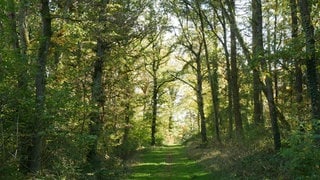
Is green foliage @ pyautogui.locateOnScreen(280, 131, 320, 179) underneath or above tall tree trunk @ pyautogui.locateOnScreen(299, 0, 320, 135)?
underneath

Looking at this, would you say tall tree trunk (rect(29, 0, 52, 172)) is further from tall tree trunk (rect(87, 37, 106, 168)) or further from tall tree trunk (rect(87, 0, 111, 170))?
tall tree trunk (rect(87, 37, 106, 168))

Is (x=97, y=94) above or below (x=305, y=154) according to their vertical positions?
above

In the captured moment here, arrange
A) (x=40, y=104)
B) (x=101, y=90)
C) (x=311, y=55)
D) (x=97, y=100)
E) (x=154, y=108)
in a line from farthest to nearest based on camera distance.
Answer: (x=154, y=108)
(x=101, y=90)
(x=97, y=100)
(x=311, y=55)
(x=40, y=104)

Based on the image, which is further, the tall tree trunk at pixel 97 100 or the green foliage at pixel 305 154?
the tall tree trunk at pixel 97 100

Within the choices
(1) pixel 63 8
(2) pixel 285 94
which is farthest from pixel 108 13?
(2) pixel 285 94

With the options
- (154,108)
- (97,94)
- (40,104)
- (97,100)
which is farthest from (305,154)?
(154,108)

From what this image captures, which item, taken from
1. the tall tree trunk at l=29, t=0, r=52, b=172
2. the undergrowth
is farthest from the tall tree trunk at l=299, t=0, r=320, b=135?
the tall tree trunk at l=29, t=0, r=52, b=172

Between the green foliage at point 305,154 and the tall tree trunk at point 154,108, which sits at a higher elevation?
the tall tree trunk at point 154,108

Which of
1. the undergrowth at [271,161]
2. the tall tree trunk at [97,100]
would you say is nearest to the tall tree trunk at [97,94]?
the tall tree trunk at [97,100]

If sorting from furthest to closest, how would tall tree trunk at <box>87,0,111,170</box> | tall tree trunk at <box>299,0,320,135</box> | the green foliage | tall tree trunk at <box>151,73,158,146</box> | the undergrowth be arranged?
Result: tall tree trunk at <box>151,73,158,146</box>
tall tree trunk at <box>87,0,111,170</box>
tall tree trunk at <box>299,0,320,135</box>
the undergrowth
the green foliage

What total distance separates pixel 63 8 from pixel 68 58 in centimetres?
485

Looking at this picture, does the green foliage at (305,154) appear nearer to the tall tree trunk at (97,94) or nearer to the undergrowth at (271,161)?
the undergrowth at (271,161)

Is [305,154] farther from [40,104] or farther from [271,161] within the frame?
[40,104]

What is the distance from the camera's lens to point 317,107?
14.4 metres
